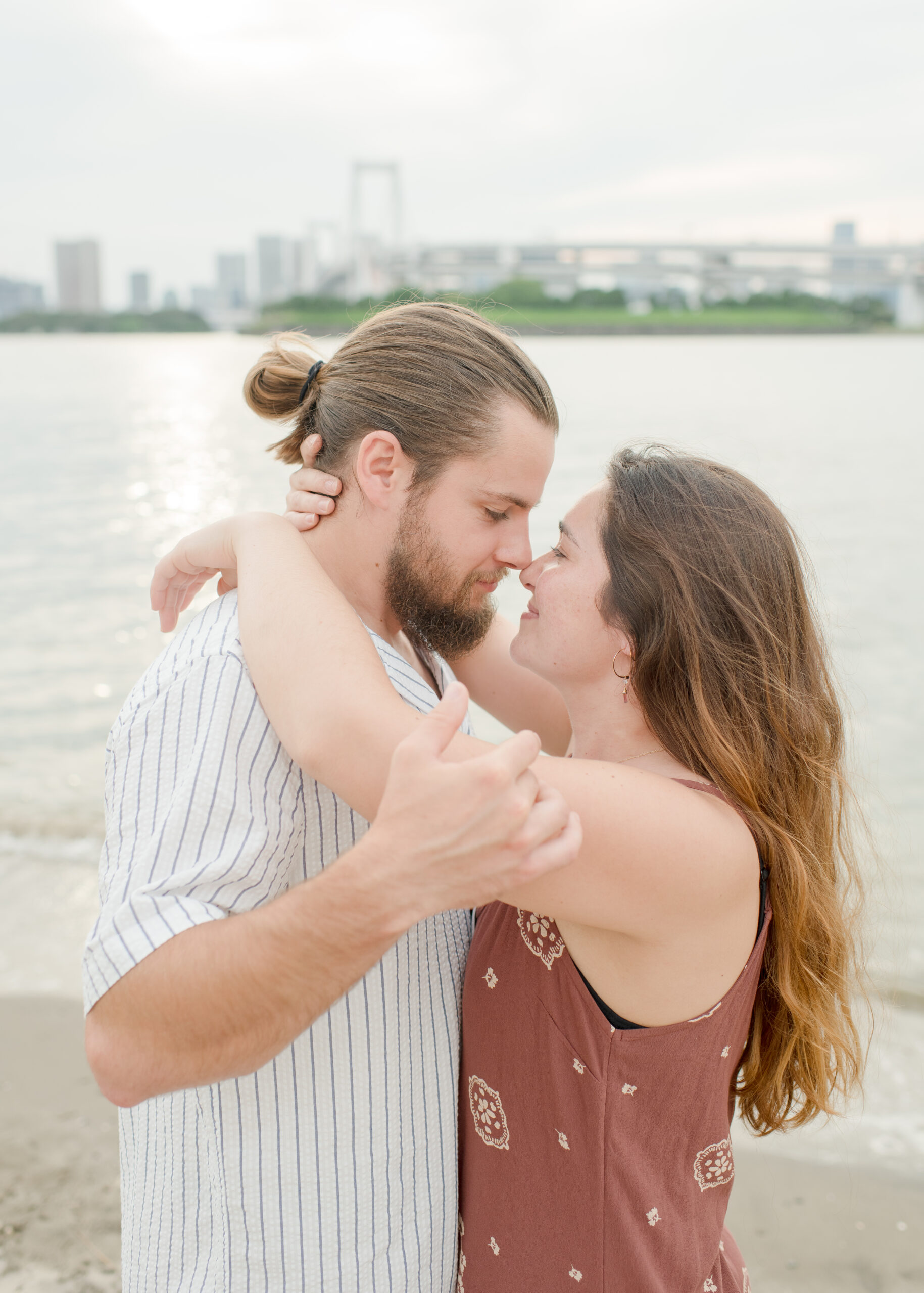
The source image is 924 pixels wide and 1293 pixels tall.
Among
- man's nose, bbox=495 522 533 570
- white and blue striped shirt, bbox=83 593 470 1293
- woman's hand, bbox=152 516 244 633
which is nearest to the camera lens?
white and blue striped shirt, bbox=83 593 470 1293

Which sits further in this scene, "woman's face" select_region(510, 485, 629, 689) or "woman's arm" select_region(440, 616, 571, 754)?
"woman's arm" select_region(440, 616, 571, 754)

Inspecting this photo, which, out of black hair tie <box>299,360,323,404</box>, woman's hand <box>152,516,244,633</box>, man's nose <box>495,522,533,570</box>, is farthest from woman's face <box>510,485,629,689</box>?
black hair tie <box>299,360,323,404</box>

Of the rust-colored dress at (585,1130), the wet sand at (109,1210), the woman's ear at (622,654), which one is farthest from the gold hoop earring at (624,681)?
the wet sand at (109,1210)

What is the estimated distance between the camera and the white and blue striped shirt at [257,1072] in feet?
4.05

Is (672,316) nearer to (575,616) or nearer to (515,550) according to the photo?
(515,550)

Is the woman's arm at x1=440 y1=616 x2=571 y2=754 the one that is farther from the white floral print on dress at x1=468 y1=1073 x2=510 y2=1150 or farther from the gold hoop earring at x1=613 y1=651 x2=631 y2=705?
the white floral print on dress at x1=468 y1=1073 x2=510 y2=1150

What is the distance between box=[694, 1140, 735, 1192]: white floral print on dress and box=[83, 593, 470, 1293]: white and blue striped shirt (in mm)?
365

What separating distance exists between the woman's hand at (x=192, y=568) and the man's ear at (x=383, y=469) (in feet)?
0.76

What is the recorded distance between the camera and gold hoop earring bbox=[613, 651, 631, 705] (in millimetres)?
1640

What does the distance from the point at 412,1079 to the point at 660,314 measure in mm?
63316

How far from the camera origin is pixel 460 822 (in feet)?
3.35

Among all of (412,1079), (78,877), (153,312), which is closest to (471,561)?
(412,1079)

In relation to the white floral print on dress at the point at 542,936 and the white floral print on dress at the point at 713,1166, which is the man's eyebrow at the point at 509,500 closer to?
the white floral print on dress at the point at 542,936

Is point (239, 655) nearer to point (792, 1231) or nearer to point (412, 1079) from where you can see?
point (412, 1079)
